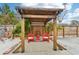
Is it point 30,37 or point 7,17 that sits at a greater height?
point 7,17

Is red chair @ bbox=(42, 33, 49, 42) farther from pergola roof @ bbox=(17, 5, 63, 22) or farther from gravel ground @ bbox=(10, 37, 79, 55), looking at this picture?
pergola roof @ bbox=(17, 5, 63, 22)

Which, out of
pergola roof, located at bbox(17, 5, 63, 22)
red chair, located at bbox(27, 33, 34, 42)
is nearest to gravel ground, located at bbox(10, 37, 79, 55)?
red chair, located at bbox(27, 33, 34, 42)

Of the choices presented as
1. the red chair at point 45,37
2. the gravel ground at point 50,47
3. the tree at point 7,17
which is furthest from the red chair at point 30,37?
the tree at point 7,17

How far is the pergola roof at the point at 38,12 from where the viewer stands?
13.7 ft

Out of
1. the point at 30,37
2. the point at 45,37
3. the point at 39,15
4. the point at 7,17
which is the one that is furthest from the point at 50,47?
the point at 7,17

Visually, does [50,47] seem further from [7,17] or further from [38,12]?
[7,17]

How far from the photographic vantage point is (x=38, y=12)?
4.18 meters

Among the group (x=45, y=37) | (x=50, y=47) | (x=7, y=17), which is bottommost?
(x=50, y=47)

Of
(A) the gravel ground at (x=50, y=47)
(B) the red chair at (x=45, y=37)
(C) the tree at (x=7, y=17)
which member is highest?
(C) the tree at (x=7, y=17)

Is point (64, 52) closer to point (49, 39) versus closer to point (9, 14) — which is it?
point (49, 39)

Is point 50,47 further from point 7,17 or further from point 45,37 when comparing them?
point 7,17

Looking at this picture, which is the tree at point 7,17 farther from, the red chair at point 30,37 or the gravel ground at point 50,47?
the gravel ground at point 50,47

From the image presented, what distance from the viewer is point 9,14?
4.23 meters

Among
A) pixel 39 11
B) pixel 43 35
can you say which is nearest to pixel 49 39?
pixel 43 35
